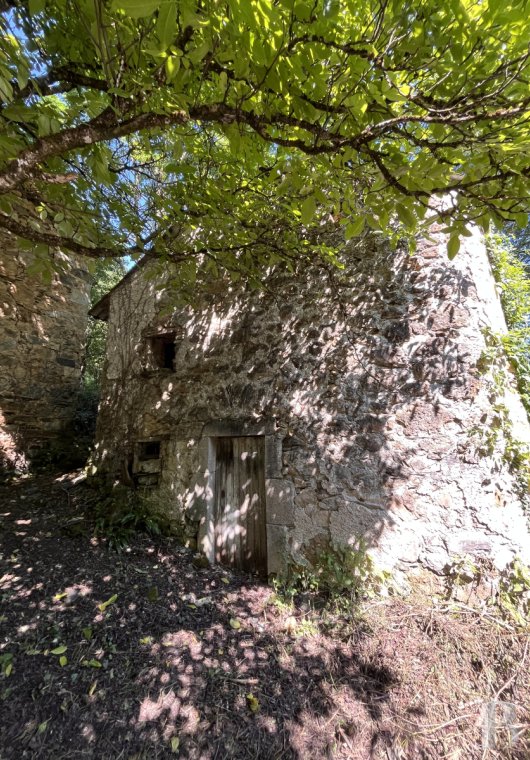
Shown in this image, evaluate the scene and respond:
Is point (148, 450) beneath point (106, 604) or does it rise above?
above

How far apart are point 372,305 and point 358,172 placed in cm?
167

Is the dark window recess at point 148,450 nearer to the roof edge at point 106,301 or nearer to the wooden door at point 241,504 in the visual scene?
the wooden door at point 241,504

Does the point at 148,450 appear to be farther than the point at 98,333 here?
No

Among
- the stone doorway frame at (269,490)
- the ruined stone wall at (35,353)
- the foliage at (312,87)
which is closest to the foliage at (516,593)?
the stone doorway frame at (269,490)

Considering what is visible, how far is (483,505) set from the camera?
112 inches

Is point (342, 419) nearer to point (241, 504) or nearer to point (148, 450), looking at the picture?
point (241, 504)

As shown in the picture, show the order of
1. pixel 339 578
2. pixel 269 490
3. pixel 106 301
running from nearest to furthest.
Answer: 1. pixel 339 578
2. pixel 269 490
3. pixel 106 301

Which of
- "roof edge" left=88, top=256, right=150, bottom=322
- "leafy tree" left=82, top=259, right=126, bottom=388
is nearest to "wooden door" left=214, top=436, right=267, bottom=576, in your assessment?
"roof edge" left=88, top=256, right=150, bottom=322

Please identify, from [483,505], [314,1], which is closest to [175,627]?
[483,505]

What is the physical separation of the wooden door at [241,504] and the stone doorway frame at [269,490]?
95mm

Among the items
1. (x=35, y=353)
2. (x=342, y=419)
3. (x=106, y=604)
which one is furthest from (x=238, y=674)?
(x=35, y=353)

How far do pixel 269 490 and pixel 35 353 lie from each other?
16.4ft

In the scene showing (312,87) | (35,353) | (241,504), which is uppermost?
(312,87)

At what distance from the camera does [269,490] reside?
3.59 meters
